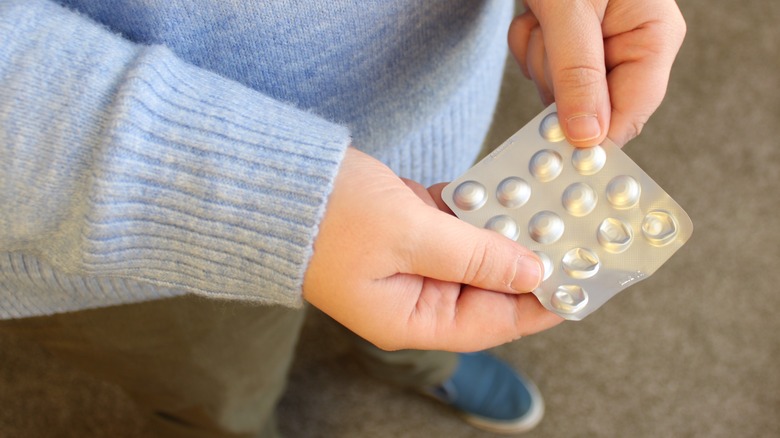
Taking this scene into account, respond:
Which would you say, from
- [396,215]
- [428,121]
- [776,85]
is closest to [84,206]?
[396,215]

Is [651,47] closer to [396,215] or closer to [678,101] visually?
[396,215]

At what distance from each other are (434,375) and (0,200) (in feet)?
1.96

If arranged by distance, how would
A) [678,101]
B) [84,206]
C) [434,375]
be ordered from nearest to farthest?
[84,206], [434,375], [678,101]

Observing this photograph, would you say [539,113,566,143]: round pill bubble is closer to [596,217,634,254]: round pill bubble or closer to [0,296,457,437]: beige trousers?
[596,217,634,254]: round pill bubble

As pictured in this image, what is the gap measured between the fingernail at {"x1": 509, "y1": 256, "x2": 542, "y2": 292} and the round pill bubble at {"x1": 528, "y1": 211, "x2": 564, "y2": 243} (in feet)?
0.14

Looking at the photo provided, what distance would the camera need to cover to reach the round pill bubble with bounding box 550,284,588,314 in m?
0.42

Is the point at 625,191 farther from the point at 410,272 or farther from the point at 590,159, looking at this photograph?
Result: the point at 410,272

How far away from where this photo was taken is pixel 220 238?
0.37 metres

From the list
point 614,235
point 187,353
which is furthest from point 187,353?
point 614,235

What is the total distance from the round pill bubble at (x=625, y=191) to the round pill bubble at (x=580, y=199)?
14mm

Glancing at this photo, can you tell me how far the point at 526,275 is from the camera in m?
0.41

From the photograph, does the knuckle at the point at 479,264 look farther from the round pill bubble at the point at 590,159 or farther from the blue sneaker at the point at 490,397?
the blue sneaker at the point at 490,397

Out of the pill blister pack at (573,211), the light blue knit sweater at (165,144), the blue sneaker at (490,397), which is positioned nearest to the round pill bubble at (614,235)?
the pill blister pack at (573,211)

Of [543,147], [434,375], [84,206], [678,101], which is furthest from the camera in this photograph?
[678,101]
